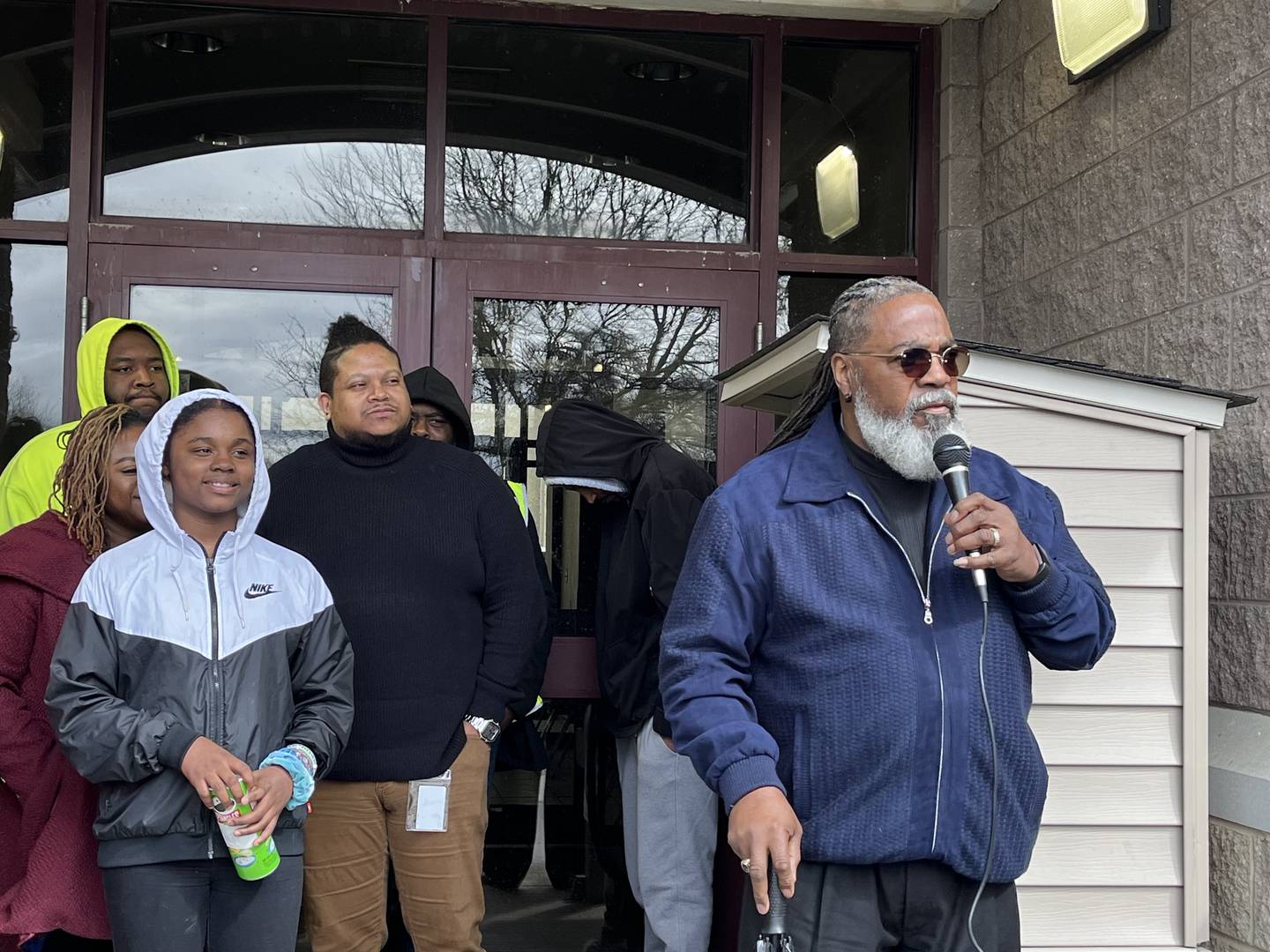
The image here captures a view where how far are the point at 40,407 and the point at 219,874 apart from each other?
2.69 metres

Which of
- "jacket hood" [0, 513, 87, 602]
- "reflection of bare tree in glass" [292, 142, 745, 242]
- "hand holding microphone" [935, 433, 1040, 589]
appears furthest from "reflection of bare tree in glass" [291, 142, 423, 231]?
"hand holding microphone" [935, 433, 1040, 589]

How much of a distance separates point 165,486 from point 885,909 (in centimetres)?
194

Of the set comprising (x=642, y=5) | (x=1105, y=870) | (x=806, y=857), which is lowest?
(x=1105, y=870)

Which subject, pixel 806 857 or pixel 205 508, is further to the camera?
pixel 205 508

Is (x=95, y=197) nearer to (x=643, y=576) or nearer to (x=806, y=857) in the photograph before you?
(x=643, y=576)

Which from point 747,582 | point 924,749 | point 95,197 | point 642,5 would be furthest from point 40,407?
point 924,749

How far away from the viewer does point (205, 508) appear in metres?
3.25

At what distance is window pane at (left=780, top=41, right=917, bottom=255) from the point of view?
5.55 meters

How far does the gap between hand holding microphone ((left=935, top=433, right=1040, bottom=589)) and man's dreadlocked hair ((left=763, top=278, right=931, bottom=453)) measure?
38 cm

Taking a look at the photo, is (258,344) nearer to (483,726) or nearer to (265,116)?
(265,116)

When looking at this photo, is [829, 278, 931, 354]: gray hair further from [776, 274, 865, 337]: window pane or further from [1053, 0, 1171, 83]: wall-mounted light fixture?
[776, 274, 865, 337]: window pane

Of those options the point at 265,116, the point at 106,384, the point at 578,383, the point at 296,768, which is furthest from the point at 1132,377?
the point at 265,116

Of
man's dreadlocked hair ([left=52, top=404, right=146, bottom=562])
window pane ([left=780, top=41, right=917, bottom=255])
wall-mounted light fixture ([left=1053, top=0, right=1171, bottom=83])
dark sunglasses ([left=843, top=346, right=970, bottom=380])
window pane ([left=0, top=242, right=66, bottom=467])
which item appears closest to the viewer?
dark sunglasses ([left=843, top=346, right=970, bottom=380])

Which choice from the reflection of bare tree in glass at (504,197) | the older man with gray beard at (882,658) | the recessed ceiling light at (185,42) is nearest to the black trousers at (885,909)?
the older man with gray beard at (882,658)
